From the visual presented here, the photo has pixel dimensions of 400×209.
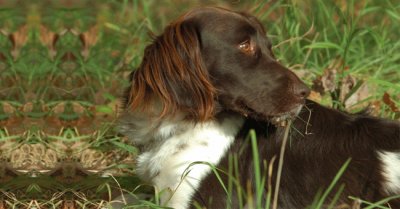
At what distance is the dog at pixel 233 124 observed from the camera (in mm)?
3596

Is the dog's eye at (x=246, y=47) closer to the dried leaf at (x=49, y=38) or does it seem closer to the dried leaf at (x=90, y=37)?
the dried leaf at (x=49, y=38)

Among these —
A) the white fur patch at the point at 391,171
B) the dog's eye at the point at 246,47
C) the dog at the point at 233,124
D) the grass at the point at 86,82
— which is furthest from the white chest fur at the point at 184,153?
the white fur patch at the point at 391,171

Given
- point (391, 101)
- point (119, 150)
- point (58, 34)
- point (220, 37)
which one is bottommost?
point (119, 150)

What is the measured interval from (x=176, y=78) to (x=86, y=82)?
2040 mm

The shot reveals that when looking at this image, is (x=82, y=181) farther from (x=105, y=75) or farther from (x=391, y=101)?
(x=391, y=101)

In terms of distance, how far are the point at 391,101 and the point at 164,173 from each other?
78.9 inches

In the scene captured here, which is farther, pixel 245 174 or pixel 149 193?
pixel 149 193

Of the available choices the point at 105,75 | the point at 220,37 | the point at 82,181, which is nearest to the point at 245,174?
the point at 220,37

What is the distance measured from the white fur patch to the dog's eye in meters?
0.88

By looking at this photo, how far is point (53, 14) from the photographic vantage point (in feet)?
16.1

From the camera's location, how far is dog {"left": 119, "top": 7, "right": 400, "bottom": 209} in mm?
3596

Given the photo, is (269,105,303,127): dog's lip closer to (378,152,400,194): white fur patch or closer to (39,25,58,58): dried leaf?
(378,152,400,194): white fur patch

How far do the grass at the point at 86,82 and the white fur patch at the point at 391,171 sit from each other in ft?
3.18

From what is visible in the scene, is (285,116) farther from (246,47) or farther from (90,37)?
(90,37)
